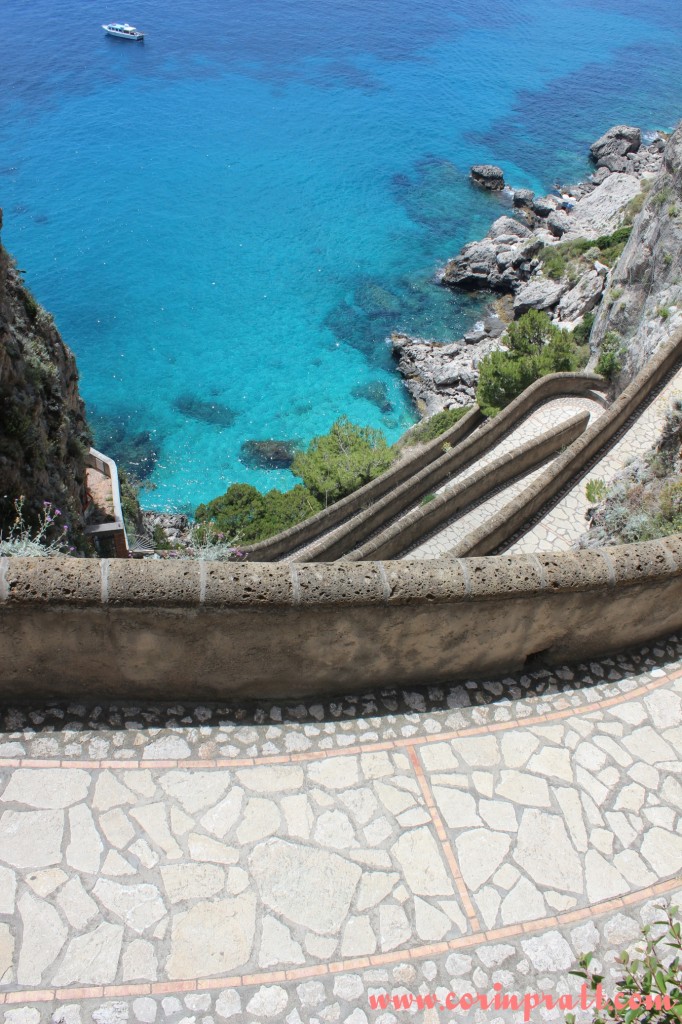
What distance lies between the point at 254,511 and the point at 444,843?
22921mm

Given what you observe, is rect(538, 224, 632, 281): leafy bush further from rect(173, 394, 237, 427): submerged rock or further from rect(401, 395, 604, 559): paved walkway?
rect(401, 395, 604, 559): paved walkway

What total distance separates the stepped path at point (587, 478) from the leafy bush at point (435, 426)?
1498cm

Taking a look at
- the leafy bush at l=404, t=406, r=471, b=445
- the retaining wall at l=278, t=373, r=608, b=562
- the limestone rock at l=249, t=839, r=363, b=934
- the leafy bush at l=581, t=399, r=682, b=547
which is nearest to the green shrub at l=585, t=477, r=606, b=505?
the leafy bush at l=581, t=399, r=682, b=547

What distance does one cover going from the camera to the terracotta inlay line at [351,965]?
5227 millimetres

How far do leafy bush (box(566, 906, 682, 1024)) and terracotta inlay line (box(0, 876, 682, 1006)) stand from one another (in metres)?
0.32

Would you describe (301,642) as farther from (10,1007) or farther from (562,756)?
(10,1007)

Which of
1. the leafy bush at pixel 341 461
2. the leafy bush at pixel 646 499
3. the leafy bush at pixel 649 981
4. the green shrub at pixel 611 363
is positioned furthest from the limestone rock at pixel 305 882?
the leafy bush at pixel 341 461

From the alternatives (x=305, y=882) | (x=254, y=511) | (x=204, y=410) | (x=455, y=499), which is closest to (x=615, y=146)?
(x=204, y=410)

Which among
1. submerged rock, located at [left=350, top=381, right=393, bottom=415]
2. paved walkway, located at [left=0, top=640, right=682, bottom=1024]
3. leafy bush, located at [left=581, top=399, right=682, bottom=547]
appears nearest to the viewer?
paved walkway, located at [left=0, top=640, right=682, bottom=1024]

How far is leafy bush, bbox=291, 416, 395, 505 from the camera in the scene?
28531 mm

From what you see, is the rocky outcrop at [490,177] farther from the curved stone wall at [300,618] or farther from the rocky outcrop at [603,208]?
the curved stone wall at [300,618]

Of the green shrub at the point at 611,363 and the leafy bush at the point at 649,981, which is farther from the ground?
the leafy bush at the point at 649,981

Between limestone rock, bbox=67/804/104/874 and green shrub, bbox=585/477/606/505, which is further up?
limestone rock, bbox=67/804/104/874

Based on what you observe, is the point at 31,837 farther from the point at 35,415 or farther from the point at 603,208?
the point at 603,208
